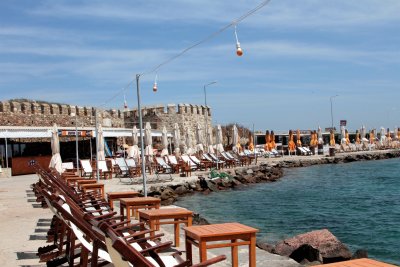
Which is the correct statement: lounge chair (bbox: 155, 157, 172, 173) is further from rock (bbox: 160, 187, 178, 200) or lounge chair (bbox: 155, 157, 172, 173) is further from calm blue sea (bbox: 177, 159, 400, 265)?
rock (bbox: 160, 187, 178, 200)

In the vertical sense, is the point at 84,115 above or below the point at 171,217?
above

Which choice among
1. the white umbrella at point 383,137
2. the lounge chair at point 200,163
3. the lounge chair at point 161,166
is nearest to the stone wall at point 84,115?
the lounge chair at point 200,163

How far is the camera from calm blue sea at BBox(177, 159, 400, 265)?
1025cm

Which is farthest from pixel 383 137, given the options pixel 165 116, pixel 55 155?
pixel 55 155

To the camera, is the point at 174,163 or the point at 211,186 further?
the point at 174,163

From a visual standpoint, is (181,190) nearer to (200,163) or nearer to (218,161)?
(200,163)

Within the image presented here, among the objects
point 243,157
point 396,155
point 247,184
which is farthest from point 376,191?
point 396,155

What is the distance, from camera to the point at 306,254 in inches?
258

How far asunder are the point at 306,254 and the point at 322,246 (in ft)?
2.89

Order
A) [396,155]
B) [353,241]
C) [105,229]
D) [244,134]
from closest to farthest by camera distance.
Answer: [105,229] < [353,241] < [396,155] < [244,134]

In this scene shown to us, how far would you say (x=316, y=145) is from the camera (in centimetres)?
4459

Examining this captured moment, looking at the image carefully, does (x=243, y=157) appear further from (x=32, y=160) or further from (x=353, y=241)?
(x=353, y=241)

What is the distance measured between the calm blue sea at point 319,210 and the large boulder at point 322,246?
1612mm

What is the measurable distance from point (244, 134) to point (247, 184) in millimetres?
32216
